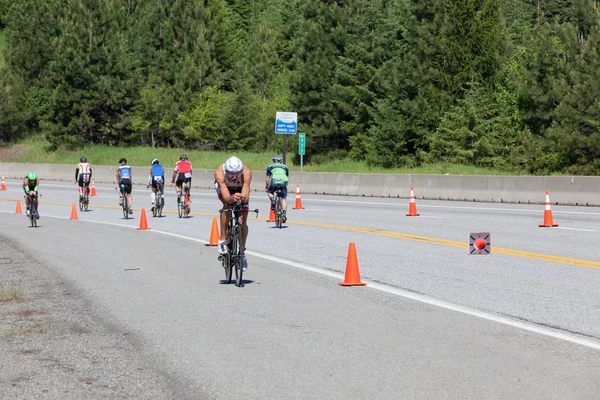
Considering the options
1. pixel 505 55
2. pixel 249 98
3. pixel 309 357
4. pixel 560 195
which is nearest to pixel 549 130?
pixel 505 55

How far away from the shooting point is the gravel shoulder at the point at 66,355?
22.7ft

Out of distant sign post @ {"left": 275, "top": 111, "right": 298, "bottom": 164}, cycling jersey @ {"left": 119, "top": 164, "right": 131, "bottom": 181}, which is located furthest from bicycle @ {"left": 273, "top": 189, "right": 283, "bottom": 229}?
distant sign post @ {"left": 275, "top": 111, "right": 298, "bottom": 164}

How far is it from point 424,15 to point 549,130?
1336cm

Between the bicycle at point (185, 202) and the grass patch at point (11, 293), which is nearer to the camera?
the grass patch at point (11, 293)

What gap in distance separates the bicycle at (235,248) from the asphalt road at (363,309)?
233mm

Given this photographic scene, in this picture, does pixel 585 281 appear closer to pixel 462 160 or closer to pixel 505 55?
pixel 462 160

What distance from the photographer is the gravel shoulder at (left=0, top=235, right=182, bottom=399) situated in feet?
22.7

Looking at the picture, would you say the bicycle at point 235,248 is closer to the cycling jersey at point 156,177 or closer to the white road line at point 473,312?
the white road line at point 473,312

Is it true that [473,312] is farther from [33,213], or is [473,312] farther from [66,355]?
[33,213]

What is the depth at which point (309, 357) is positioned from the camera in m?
8.02

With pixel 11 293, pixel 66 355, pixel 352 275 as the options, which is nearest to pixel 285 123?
pixel 352 275

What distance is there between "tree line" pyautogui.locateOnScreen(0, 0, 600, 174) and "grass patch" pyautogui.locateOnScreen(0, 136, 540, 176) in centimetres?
159

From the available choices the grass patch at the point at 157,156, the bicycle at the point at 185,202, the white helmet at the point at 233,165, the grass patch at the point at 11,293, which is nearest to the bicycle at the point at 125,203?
the bicycle at the point at 185,202

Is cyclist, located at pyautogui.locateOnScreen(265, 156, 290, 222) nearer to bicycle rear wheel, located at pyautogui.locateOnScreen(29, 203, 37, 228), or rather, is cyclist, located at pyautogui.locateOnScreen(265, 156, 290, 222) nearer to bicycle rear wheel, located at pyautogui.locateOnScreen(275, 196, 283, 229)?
bicycle rear wheel, located at pyautogui.locateOnScreen(275, 196, 283, 229)
